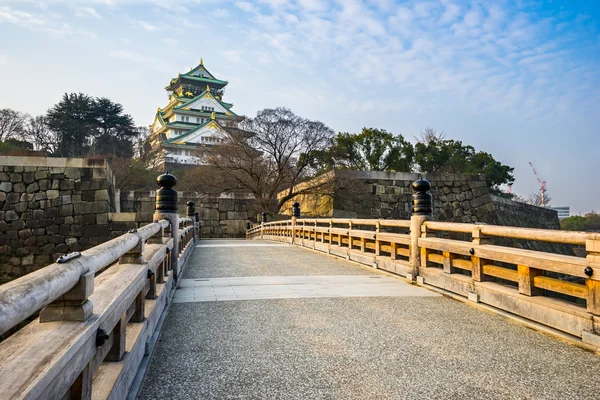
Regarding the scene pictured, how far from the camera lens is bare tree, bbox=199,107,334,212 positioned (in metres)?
23.4

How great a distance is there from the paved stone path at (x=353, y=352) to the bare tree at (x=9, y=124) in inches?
1222

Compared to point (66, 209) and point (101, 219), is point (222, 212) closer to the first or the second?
point (101, 219)

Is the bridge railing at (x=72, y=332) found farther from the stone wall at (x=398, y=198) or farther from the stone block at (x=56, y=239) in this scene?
the stone wall at (x=398, y=198)

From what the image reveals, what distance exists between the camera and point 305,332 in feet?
12.2

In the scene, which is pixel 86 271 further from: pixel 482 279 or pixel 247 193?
pixel 247 193

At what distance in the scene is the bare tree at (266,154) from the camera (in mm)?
23375

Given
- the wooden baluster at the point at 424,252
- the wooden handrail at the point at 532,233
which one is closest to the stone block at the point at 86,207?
the wooden baluster at the point at 424,252

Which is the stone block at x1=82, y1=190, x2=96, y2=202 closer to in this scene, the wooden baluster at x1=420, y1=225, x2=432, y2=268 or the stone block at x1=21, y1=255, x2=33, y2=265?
the stone block at x1=21, y1=255, x2=33, y2=265

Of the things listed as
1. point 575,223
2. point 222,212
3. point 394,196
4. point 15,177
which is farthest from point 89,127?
point 575,223

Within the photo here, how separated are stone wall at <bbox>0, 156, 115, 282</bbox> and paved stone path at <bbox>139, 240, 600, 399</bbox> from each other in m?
11.9

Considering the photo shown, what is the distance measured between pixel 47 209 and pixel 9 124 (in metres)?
18.8

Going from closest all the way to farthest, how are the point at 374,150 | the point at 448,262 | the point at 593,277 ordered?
the point at 593,277 → the point at 448,262 → the point at 374,150

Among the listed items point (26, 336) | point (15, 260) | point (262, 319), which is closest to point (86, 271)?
point (26, 336)

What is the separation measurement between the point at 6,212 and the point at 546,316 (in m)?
17.3
